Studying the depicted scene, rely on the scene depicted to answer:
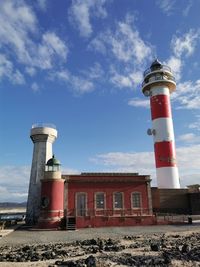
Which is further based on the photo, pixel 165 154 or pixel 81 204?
pixel 165 154

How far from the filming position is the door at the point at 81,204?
1121 inches

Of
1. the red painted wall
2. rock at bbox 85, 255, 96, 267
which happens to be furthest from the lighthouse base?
rock at bbox 85, 255, 96, 267

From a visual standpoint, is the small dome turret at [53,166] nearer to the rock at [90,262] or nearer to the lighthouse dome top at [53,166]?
the lighthouse dome top at [53,166]

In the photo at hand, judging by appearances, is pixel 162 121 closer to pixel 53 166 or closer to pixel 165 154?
pixel 165 154

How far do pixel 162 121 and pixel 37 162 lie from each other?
1562cm

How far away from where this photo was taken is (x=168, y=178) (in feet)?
110

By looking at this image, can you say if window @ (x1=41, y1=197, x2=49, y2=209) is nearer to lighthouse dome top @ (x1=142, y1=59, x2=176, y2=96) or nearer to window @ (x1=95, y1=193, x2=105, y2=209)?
window @ (x1=95, y1=193, x2=105, y2=209)

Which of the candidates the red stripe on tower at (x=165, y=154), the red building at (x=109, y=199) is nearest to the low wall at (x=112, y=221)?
the red building at (x=109, y=199)

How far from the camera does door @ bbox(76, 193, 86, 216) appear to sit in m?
28.5

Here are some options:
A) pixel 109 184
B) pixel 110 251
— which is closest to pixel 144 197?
pixel 109 184

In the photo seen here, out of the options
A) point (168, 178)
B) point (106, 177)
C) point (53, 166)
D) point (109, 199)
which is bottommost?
point (109, 199)

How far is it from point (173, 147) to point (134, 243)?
751 inches

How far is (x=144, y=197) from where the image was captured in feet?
98.2

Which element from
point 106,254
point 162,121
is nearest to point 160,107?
point 162,121
